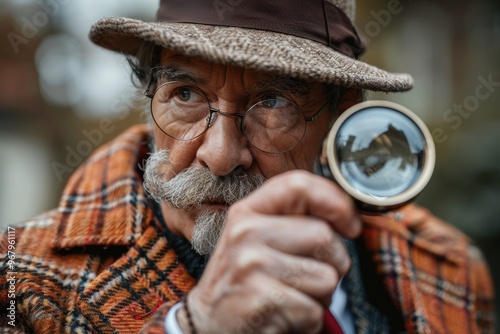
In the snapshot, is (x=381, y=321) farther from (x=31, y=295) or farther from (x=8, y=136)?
(x=8, y=136)

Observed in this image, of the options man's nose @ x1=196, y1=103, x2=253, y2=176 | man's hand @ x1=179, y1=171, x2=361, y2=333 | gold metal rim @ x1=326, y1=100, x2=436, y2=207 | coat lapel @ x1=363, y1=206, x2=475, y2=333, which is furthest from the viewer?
coat lapel @ x1=363, y1=206, x2=475, y2=333

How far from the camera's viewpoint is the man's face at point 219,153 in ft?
5.68

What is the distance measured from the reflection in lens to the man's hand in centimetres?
18

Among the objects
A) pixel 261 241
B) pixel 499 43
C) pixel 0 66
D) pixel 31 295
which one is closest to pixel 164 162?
pixel 31 295

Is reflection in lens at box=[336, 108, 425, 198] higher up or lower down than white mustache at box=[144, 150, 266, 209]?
higher up

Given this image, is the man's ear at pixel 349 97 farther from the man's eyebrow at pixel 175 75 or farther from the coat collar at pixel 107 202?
the coat collar at pixel 107 202

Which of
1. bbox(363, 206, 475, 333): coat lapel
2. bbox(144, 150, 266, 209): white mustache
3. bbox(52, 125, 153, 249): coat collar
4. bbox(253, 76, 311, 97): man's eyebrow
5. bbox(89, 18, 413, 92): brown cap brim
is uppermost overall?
bbox(89, 18, 413, 92): brown cap brim

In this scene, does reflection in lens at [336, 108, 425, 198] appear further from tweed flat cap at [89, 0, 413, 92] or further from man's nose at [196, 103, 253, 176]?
man's nose at [196, 103, 253, 176]

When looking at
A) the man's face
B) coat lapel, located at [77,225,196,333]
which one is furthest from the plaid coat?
the man's face

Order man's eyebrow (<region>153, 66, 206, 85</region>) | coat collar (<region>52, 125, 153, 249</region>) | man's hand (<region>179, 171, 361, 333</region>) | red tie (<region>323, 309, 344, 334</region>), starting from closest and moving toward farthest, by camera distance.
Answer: man's hand (<region>179, 171, 361, 333</region>), red tie (<region>323, 309, 344, 334</region>), man's eyebrow (<region>153, 66, 206, 85</region>), coat collar (<region>52, 125, 153, 249</region>)

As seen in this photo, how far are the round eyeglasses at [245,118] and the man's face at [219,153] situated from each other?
0.02m

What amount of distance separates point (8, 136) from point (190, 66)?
7891mm

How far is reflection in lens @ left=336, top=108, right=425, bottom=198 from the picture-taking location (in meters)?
1.36

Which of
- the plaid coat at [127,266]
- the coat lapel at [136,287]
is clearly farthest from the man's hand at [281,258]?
the coat lapel at [136,287]
